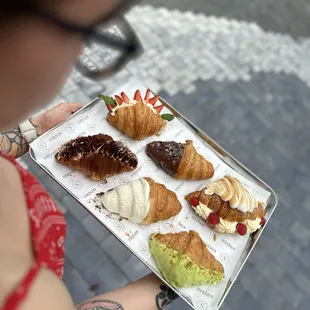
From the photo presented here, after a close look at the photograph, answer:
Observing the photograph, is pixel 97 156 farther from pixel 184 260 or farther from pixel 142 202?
pixel 184 260

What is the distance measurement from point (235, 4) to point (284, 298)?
1200mm

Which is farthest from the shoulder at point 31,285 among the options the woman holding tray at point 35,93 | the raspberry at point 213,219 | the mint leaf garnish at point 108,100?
the mint leaf garnish at point 108,100

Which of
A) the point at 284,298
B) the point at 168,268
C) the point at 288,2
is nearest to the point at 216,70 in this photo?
the point at 288,2

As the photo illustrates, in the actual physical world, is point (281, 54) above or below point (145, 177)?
above

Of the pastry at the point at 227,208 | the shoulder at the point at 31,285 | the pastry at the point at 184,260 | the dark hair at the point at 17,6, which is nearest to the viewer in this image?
the dark hair at the point at 17,6

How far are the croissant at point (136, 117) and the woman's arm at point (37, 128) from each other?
0.09m

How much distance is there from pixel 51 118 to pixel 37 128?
4cm

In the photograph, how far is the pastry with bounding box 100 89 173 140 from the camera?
101cm

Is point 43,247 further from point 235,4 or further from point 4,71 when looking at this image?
point 235,4

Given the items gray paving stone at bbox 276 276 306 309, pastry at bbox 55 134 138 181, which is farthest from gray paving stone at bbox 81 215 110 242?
gray paving stone at bbox 276 276 306 309

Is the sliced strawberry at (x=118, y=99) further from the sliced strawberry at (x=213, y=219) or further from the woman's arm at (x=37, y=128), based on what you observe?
the sliced strawberry at (x=213, y=219)

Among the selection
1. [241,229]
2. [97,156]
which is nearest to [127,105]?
[97,156]

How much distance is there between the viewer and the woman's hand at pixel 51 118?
3.19ft

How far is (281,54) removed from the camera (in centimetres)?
177
